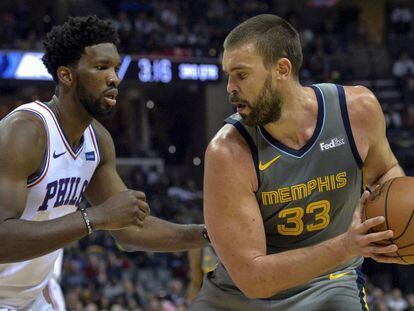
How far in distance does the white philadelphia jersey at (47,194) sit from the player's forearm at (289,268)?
1204 millimetres

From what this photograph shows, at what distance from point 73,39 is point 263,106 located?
4.12 feet

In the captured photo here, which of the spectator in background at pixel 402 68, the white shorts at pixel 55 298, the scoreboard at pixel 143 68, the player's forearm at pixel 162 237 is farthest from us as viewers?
the spectator in background at pixel 402 68

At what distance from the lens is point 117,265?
47.0ft

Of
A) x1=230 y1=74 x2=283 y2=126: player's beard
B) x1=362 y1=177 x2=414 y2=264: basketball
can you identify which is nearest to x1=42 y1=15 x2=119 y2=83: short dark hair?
x1=230 y1=74 x2=283 y2=126: player's beard

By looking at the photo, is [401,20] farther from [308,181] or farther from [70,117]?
[308,181]

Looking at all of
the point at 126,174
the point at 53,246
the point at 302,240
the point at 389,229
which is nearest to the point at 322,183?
the point at 302,240

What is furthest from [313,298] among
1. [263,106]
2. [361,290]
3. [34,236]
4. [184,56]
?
[184,56]

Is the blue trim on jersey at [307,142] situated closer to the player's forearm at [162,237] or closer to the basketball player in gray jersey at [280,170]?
the basketball player in gray jersey at [280,170]

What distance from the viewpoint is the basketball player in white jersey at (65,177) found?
3812 millimetres

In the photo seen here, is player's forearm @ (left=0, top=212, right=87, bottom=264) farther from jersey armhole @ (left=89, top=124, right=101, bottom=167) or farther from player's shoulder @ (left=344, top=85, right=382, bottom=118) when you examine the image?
player's shoulder @ (left=344, top=85, right=382, bottom=118)

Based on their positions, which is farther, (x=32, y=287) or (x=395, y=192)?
(x=32, y=287)

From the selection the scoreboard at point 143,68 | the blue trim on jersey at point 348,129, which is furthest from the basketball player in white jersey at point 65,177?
the scoreboard at point 143,68

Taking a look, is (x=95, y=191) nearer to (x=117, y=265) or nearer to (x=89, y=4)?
(x=117, y=265)

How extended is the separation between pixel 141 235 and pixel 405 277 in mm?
13250
